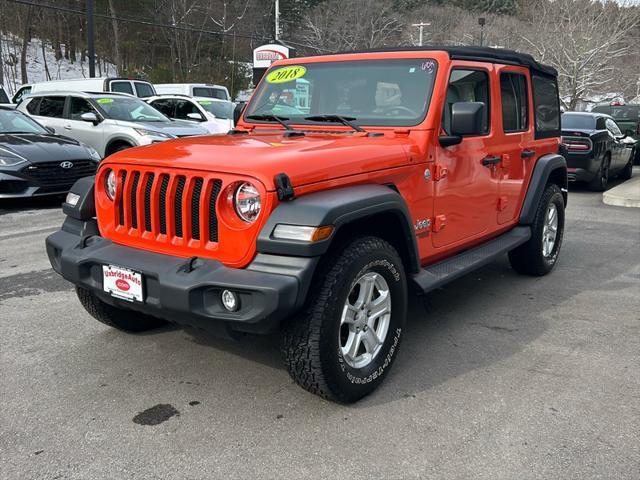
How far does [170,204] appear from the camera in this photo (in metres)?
3.12

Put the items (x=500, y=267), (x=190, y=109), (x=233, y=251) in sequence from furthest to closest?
(x=190, y=109) → (x=500, y=267) → (x=233, y=251)

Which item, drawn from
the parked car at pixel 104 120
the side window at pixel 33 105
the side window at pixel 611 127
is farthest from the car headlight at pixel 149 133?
the side window at pixel 611 127

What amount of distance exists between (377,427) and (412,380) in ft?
1.90

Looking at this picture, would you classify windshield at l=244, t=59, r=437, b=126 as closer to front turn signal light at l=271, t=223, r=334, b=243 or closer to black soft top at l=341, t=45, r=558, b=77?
black soft top at l=341, t=45, r=558, b=77

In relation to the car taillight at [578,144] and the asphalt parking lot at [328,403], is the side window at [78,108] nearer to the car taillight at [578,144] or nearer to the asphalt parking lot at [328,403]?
the asphalt parking lot at [328,403]

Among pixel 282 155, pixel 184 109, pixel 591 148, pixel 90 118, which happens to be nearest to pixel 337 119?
pixel 282 155

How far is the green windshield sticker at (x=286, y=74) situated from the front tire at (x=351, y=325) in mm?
1801

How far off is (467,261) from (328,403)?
157 centimetres

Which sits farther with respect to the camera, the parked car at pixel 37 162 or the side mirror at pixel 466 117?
the parked car at pixel 37 162

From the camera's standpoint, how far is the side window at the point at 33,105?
490 inches

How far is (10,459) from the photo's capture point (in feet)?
8.92

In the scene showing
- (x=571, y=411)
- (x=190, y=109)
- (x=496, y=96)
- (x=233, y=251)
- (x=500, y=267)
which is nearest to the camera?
(x=233, y=251)

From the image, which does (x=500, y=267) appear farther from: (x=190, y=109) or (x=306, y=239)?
(x=190, y=109)

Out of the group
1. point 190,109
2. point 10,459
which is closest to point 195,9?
point 190,109
